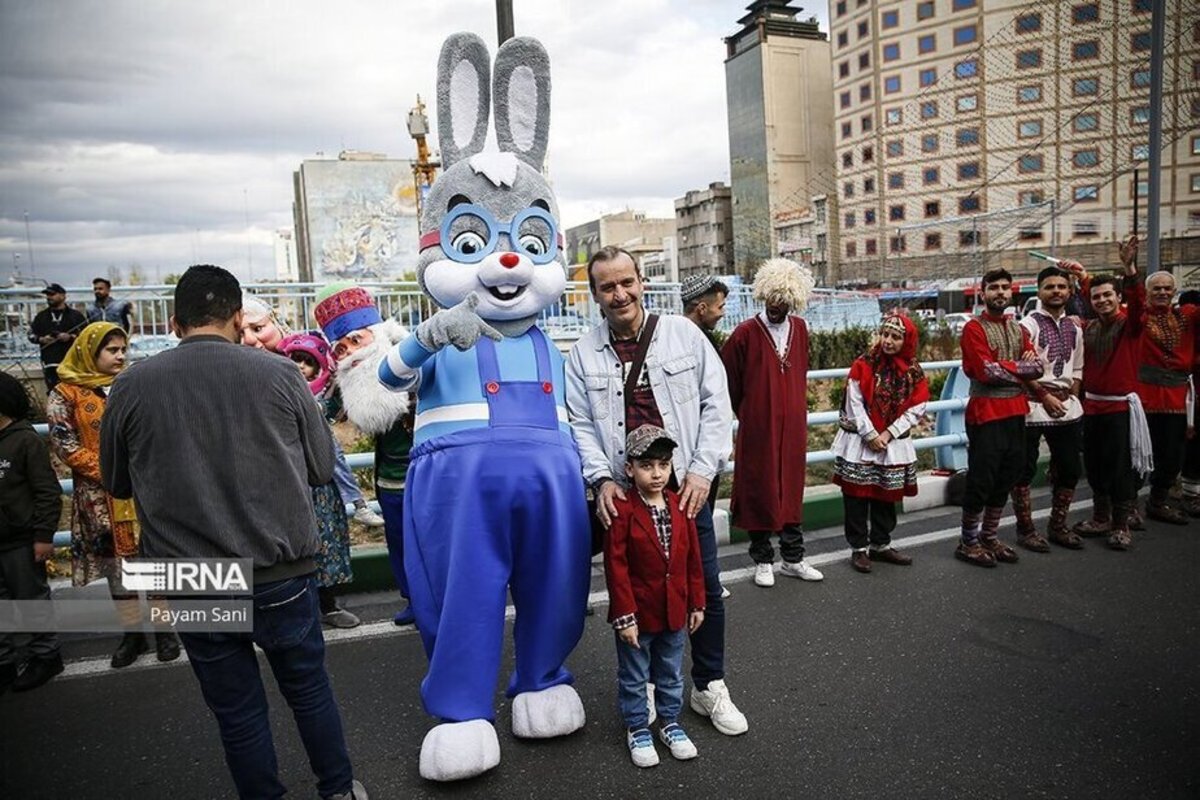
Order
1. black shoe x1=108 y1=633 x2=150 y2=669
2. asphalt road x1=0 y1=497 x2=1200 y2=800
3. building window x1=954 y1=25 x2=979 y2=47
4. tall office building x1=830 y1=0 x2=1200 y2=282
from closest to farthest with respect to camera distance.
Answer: asphalt road x1=0 y1=497 x2=1200 y2=800 < black shoe x1=108 y1=633 x2=150 y2=669 < tall office building x1=830 y1=0 x2=1200 y2=282 < building window x1=954 y1=25 x2=979 y2=47

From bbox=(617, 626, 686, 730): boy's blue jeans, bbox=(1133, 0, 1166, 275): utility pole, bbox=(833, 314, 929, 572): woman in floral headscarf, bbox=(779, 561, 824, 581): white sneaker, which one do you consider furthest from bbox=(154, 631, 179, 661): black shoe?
bbox=(1133, 0, 1166, 275): utility pole

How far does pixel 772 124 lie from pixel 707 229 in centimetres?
1275

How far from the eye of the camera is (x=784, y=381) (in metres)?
4.38

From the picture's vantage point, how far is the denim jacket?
3.01 metres

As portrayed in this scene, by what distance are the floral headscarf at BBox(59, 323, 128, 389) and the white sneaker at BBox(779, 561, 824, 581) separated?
3743 mm

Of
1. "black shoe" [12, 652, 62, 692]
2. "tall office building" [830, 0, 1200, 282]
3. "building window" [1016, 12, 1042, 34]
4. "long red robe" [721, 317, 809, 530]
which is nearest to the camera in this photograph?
"black shoe" [12, 652, 62, 692]

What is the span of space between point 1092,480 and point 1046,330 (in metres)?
1.14

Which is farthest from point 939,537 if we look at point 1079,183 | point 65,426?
point 1079,183

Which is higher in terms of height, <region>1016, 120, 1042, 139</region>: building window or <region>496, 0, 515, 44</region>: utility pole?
<region>1016, 120, 1042, 139</region>: building window

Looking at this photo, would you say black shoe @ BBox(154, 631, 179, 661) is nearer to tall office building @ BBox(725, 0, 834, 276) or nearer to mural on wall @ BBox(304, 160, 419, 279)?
tall office building @ BBox(725, 0, 834, 276)

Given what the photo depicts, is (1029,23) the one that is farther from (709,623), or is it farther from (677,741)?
(677,741)

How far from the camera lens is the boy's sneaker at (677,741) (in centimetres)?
280

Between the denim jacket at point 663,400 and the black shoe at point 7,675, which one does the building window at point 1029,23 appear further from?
the black shoe at point 7,675

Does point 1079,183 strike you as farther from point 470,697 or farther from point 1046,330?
point 470,697
